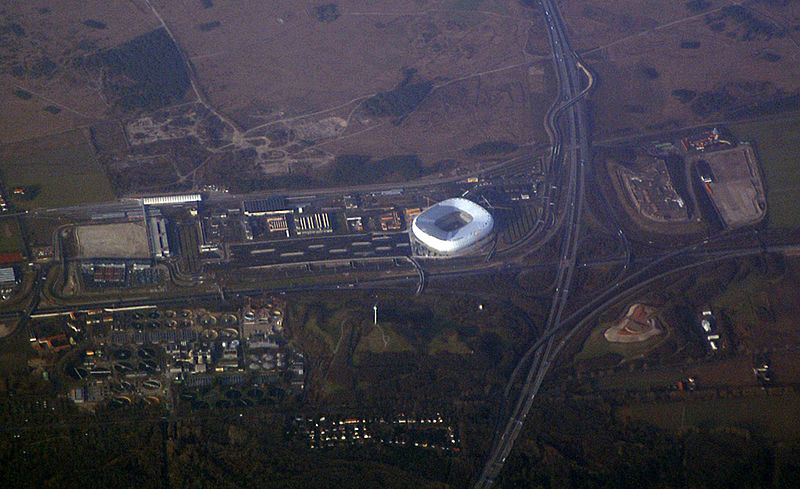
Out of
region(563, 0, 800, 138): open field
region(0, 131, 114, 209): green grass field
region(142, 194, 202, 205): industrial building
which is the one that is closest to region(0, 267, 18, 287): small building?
region(0, 131, 114, 209): green grass field

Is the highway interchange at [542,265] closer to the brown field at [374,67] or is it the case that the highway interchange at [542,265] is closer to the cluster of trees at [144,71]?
the brown field at [374,67]

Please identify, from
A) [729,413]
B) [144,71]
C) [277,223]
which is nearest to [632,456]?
[729,413]

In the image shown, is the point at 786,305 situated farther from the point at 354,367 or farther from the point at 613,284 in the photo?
the point at 354,367

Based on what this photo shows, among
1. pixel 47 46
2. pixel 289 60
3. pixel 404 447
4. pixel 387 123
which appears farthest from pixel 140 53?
pixel 404 447

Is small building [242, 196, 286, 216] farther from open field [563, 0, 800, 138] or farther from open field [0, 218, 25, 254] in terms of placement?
open field [563, 0, 800, 138]

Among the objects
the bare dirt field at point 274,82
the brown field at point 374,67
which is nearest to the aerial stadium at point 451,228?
the bare dirt field at point 274,82
